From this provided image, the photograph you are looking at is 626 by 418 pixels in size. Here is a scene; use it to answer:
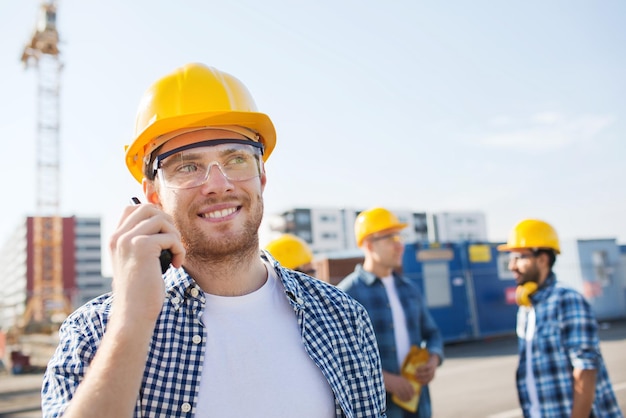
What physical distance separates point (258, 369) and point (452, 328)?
14520 mm

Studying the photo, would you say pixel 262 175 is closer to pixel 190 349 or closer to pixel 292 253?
pixel 190 349

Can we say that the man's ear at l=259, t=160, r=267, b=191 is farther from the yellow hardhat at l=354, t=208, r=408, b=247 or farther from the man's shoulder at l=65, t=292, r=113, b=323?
the yellow hardhat at l=354, t=208, r=408, b=247

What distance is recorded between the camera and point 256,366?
153cm

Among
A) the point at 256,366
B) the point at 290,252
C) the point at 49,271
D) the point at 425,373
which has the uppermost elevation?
the point at 49,271

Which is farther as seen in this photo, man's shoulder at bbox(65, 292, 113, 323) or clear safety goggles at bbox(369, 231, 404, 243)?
clear safety goggles at bbox(369, 231, 404, 243)

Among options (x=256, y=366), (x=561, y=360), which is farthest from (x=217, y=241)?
(x=561, y=360)

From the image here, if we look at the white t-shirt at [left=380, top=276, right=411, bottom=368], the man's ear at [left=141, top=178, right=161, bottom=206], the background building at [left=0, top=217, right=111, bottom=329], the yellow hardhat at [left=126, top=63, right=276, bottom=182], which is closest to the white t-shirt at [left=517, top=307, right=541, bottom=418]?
the white t-shirt at [left=380, top=276, right=411, bottom=368]

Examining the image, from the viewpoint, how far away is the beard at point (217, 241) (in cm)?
163

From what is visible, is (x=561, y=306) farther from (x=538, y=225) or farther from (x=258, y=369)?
(x=258, y=369)

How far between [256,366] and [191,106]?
37.5 inches

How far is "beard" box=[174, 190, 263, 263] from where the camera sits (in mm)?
1635

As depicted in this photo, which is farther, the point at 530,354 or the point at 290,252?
the point at 290,252

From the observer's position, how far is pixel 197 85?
1.80 metres

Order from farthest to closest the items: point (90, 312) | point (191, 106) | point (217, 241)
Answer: point (191, 106), point (217, 241), point (90, 312)
